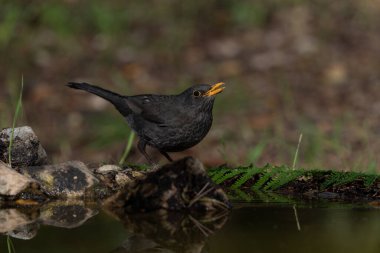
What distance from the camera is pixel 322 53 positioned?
35.4 ft

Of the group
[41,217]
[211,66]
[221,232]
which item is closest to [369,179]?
[221,232]

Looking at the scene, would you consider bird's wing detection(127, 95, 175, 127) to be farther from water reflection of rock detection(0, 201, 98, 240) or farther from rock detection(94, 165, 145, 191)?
water reflection of rock detection(0, 201, 98, 240)

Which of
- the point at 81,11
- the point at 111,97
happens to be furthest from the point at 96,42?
the point at 111,97

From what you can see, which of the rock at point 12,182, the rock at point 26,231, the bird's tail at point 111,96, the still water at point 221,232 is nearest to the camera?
the still water at point 221,232

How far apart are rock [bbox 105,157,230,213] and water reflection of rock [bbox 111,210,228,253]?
72 millimetres

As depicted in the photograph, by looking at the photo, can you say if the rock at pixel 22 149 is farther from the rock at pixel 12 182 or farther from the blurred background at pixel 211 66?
the blurred background at pixel 211 66

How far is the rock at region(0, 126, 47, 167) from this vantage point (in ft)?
17.8

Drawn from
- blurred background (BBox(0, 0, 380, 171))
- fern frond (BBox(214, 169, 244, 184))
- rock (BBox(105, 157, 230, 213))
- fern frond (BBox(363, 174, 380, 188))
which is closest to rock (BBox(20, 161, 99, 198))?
rock (BBox(105, 157, 230, 213))

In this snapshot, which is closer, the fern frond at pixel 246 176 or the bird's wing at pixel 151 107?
the fern frond at pixel 246 176

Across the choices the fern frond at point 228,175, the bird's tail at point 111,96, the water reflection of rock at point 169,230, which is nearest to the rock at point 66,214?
the water reflection of rock at point 169,230

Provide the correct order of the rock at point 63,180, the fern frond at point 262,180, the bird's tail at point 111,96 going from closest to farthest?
the rock at point 63,180
the fern frond at point 262,180
the bird's tail at point 111,96

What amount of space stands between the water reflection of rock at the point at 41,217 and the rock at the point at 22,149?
1.80 feet

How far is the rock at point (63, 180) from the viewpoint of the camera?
16.9 feet

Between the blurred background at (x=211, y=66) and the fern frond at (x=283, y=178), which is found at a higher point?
the fern frond at (x=283, y=178)
